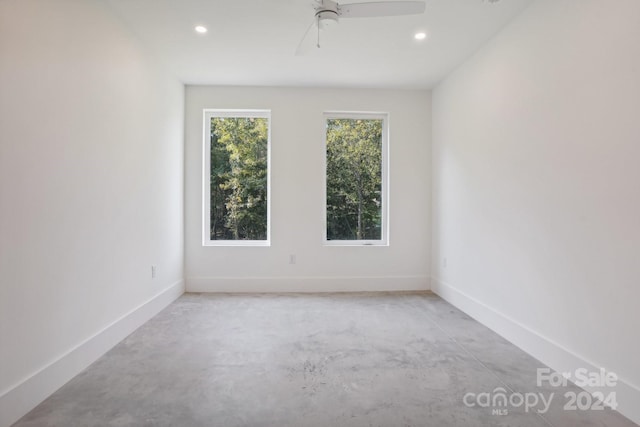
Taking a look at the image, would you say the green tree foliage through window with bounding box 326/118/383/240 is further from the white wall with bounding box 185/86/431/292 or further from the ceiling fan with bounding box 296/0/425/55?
the ceiling fan with bounding box 296/0/425/55

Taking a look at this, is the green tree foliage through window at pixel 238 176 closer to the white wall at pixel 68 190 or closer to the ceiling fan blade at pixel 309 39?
the white wall at pixel 68 190

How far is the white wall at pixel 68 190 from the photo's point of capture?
1760 millimetres

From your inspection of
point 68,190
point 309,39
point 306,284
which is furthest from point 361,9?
point 306,284

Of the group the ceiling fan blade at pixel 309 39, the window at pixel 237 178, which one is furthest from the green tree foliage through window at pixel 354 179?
the ceiling fan blade at pixel 309 39

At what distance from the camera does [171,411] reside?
1.82m

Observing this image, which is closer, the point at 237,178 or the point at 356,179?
the point at 237,178

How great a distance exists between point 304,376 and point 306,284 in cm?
224

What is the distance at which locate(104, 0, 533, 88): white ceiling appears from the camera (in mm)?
2652

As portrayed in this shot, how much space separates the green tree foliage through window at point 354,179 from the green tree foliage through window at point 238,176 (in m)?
0.88

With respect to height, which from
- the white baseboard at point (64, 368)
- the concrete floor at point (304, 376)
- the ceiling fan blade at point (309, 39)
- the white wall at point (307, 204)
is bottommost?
the concrete floor at point (304, 376)

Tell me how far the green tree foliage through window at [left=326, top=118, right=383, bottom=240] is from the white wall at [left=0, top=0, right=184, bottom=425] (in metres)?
2.16

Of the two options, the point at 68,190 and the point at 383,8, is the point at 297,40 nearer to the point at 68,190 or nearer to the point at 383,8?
the point at 383,8

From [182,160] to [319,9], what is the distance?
2781 millimetres

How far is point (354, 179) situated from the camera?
15.1 ft
